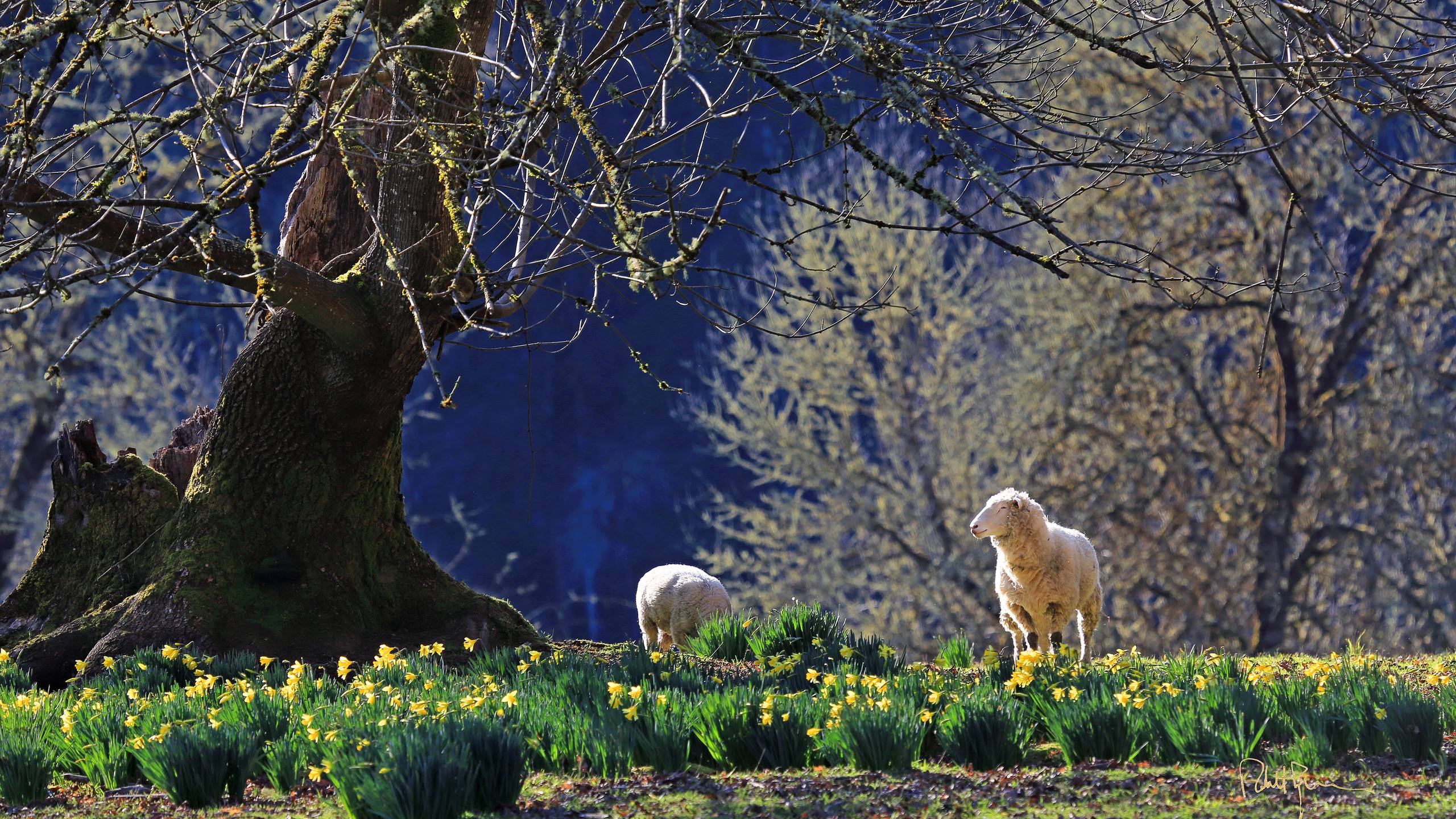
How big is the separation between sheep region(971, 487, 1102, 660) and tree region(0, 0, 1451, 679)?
164 centimetres

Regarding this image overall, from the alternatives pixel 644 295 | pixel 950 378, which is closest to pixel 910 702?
pixel 950 378

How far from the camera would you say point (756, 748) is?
4281 millimetres

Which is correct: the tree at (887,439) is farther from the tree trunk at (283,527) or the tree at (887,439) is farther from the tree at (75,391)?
the tree trunk at (283,527)

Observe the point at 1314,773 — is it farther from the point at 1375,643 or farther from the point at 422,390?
the point at 422,390

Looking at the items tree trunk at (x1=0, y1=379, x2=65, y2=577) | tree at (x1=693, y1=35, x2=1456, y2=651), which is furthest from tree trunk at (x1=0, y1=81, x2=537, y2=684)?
tree trunk at (x1=0, y1=379, x2=65, y2=577)

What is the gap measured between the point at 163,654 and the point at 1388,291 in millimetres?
14149

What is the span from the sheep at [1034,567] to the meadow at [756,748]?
2.31 m

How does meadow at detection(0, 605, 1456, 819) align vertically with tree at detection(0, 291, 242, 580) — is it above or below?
below

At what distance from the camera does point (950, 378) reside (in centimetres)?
1833

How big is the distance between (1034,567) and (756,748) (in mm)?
3661

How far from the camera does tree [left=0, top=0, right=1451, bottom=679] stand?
13.9 feet

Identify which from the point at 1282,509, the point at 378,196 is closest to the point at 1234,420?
the point at 1282,509
